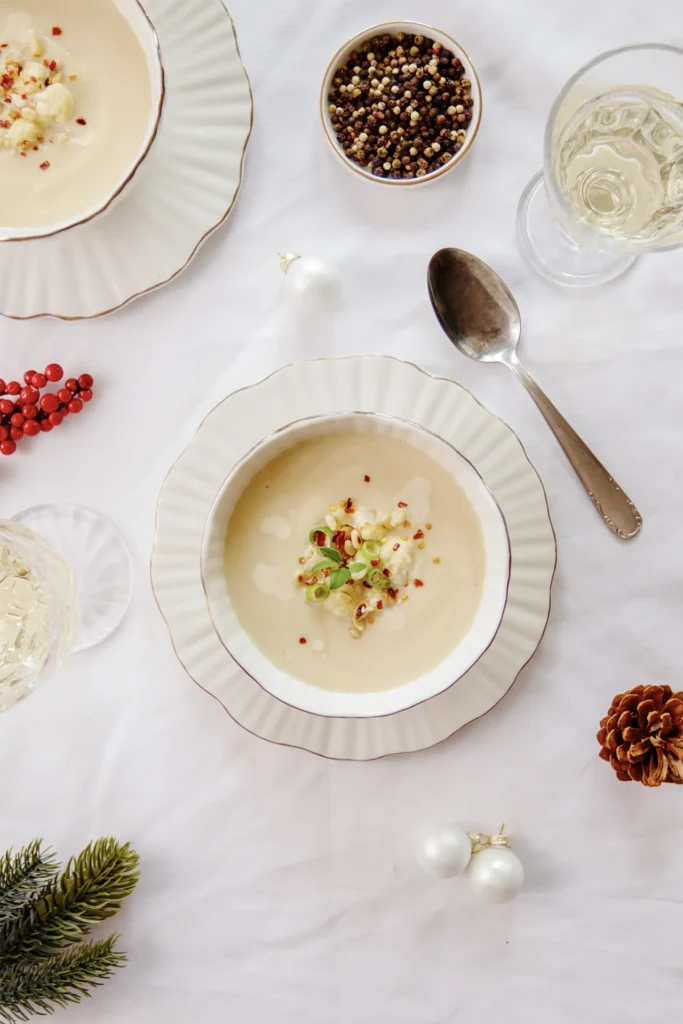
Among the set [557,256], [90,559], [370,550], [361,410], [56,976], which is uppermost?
[557,256]

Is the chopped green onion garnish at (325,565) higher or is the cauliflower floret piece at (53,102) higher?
the cauliflower floret piece at (53,102)

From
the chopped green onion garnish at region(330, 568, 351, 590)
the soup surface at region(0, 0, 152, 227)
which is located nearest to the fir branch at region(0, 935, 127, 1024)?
the chopped green onion garnish at region(330, 568, 351, 590)

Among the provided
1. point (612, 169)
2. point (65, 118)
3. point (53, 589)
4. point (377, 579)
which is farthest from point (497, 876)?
point (65, 118)

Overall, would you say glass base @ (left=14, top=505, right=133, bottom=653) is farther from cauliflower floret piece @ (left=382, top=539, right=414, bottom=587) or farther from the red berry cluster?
cauliflower floret piece @ (left=382, top=539, right=414, bottom=587)

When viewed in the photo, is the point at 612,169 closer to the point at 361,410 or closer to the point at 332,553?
the point at 361,410

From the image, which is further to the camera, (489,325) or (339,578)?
(489,325)

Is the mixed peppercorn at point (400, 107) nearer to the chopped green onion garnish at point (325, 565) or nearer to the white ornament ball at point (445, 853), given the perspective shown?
the chopped green onion garnish at point (325, 565)

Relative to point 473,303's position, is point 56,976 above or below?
below

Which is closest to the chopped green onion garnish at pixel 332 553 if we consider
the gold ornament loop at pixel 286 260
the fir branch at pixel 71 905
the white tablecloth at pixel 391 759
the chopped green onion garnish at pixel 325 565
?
the chopped green onion garnish at pixel 325 565
